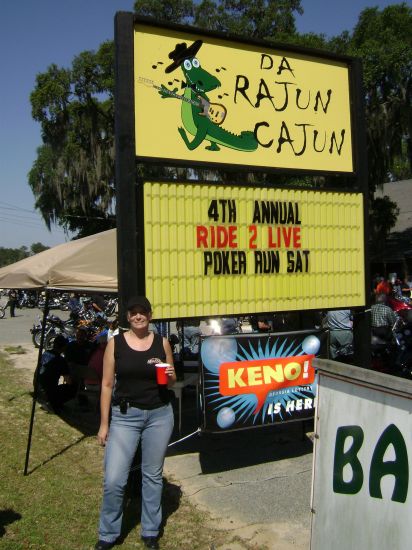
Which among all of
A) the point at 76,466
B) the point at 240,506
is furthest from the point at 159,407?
the point at 76,466

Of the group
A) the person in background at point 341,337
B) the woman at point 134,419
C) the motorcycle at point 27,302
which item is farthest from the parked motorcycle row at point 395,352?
the motorcycle at point 27,302

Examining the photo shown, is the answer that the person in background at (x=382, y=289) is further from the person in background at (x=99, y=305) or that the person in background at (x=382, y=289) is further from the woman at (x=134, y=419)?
the woman at (x=134, y=419)

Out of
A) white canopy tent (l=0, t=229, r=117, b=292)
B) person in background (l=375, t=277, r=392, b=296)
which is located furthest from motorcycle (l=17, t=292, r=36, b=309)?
white canopy tent (l=0, t=229, r=117, b=292)

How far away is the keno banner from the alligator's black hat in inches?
97.4

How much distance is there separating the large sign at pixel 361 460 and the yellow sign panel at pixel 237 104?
2829 mm

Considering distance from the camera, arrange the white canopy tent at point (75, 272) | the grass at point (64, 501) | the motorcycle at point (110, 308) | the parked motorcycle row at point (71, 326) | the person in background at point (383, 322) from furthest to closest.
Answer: the motorcycle at point (110, 308) < the parked motorcycle row at point (71, 326) < the person in background at point (383, 322) < the white canopy tent at point (75, 272) < the grass at point (64, 501)

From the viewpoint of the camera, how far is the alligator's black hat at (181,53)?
529 centimetres

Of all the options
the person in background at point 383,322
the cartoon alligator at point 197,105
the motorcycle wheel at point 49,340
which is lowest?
the motorcycle wheel at point 49,340

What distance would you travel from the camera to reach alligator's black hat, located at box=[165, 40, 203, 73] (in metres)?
5.29

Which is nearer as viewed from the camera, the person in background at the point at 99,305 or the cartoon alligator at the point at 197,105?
the cartoon alligator at the point at 197,105

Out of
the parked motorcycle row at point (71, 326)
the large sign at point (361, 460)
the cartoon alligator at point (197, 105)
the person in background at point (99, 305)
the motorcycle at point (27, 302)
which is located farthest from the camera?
the motorcycle at point (27, 302)

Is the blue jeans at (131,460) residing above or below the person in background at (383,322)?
below

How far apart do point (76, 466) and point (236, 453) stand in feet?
5.44

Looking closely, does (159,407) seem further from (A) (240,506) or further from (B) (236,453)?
(B) (236,453)
